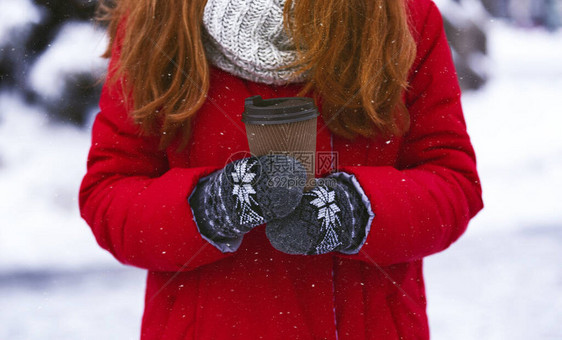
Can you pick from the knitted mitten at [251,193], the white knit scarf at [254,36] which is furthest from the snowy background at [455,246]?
the knitted mitten at [251,193]

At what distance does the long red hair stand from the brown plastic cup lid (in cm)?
15

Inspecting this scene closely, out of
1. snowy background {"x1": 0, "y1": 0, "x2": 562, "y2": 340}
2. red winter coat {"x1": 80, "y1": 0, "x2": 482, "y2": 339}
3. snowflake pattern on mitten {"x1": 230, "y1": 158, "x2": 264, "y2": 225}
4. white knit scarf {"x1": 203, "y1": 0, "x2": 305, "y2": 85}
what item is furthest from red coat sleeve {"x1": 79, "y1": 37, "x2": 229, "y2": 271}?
snowy background {"x1": 0, "y1": 0, "x2": 562, "y2": 340}

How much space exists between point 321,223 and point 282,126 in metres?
0.19

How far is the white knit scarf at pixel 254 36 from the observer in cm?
101

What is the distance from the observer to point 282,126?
859 millimetres

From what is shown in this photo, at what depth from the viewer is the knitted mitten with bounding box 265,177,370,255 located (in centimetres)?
93

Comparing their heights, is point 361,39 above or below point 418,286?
above

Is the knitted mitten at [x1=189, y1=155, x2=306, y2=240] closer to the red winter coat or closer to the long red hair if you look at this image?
the red winter coat

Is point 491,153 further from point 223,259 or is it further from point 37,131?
point 223,259

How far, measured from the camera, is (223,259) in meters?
1.08

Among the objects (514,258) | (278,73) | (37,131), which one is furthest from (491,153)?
(278,73)

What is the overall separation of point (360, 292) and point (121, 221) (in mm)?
482

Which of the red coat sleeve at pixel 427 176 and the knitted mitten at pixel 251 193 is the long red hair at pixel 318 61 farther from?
the knitted mitten at pixel 251 193

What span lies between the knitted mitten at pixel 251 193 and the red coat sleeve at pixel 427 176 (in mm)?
177
